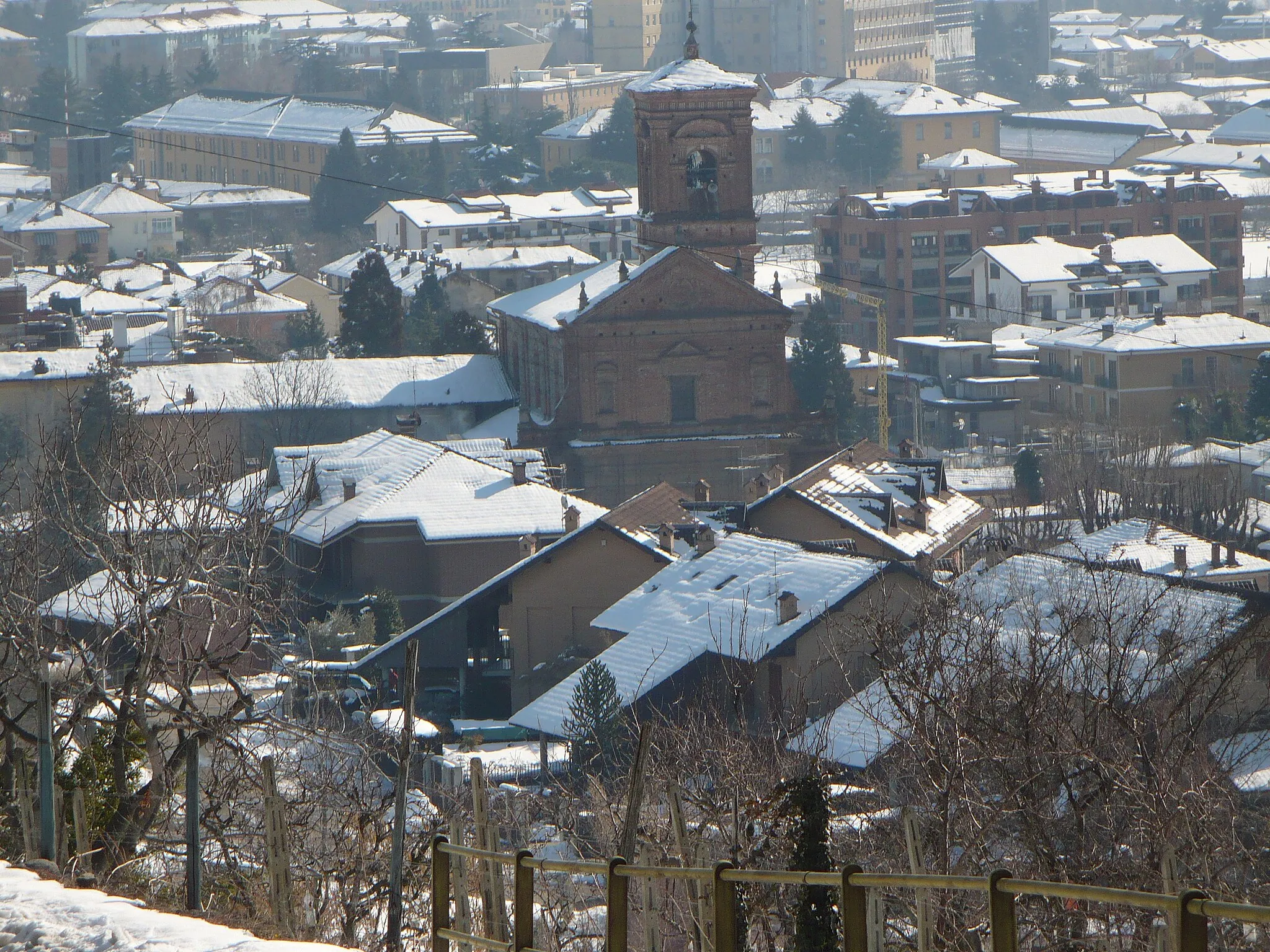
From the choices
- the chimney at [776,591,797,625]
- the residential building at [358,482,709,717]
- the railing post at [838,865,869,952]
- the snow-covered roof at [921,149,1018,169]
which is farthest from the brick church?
the snow-covered roof at [921,149,1018,169]

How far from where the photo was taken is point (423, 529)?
3192 centimetres

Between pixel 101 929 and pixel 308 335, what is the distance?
49.0 m

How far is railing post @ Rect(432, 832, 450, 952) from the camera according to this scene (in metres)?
7.59

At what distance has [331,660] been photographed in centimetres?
2847

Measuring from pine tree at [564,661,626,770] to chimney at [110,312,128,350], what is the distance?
3214 cm

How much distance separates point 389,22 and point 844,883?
150 m

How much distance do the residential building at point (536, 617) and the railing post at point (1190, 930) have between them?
21897 mm

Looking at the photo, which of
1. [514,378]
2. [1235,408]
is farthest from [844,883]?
[1235,408]

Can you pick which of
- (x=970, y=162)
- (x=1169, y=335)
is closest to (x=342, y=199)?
(x=970, y=162)

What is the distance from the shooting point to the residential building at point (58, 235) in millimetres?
77938

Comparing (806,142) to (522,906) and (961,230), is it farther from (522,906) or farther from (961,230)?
(522,906)

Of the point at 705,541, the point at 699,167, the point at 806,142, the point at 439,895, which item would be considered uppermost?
the point at 439,895

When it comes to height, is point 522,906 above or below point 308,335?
above

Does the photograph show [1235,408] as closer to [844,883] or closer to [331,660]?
[331,660]
